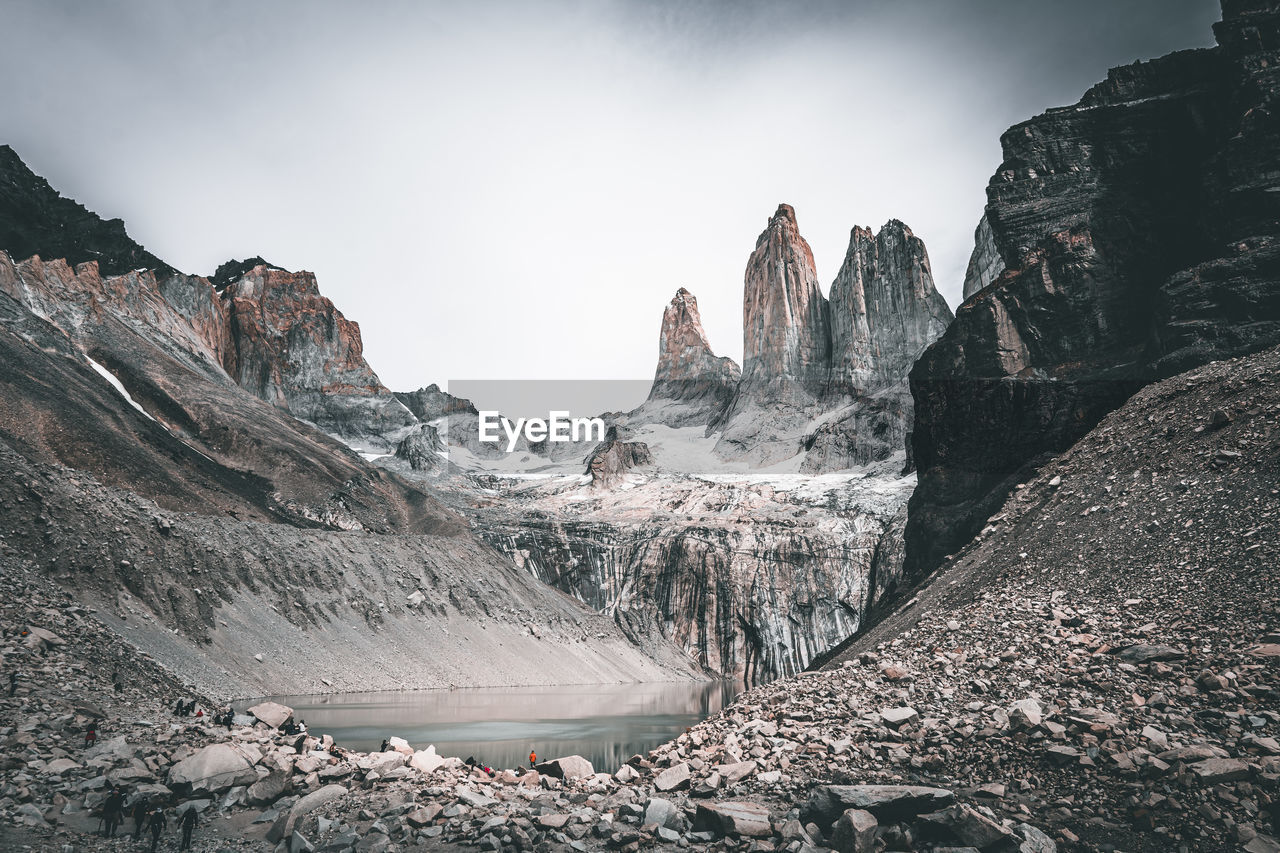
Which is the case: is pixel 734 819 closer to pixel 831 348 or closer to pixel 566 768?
pixel 566 768

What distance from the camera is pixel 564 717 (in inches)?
1923

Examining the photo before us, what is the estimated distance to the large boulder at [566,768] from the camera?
1961 cm

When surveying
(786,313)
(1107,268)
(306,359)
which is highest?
(786,313)

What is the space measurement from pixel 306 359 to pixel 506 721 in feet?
494

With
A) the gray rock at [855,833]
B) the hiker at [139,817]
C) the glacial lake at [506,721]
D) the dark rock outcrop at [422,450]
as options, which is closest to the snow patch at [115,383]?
the glacial lake at [506,721]

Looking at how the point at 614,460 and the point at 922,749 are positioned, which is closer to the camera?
the point at 922,749

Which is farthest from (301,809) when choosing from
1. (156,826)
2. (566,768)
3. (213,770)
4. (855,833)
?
(855,833)

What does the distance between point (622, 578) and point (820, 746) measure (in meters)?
96.4

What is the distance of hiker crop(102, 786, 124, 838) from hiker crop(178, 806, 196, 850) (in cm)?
118

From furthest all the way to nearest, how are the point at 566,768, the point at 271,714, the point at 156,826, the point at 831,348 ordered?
the point at 831,348 → the point at 271,714 → the point at 566,768 → the point at 156,826

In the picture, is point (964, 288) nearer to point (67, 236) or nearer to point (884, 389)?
point (884, 389)

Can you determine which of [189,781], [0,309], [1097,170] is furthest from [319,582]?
[1097,170]

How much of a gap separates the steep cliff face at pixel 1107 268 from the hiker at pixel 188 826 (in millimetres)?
36474

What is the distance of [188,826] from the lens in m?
14.5
